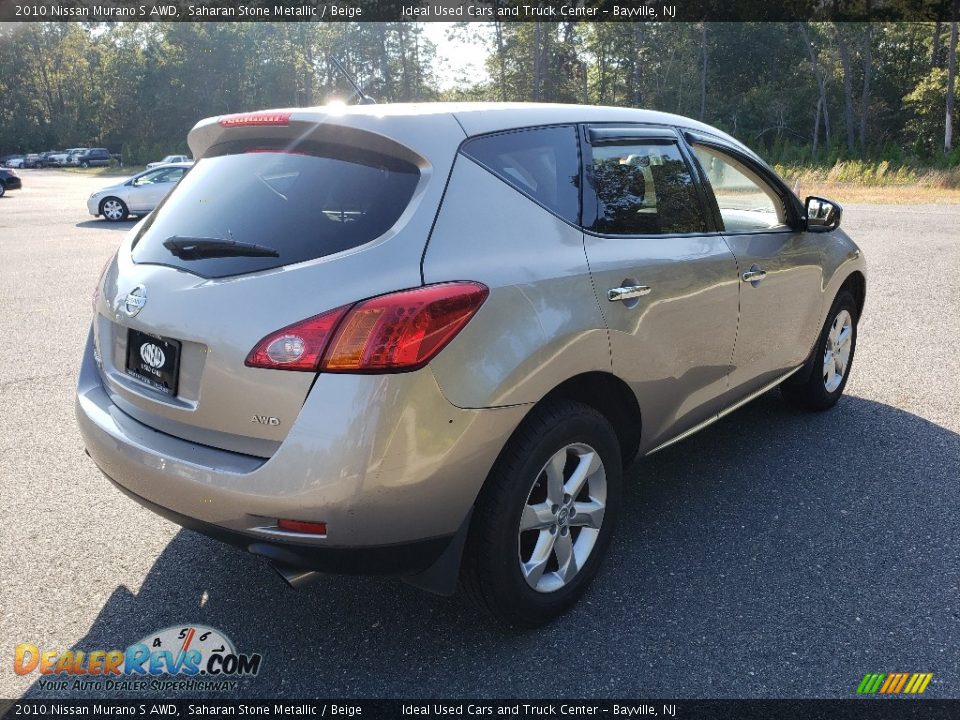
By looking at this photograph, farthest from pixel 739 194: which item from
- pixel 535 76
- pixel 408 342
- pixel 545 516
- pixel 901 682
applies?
pixel 535 76

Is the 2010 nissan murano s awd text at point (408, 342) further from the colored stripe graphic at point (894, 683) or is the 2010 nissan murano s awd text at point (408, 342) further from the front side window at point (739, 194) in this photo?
the colored stripe graphic at point (894, 683)

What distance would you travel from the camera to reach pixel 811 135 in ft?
192

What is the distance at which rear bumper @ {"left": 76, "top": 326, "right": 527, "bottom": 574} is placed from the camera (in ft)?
7.14

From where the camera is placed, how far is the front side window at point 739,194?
3.76 meters

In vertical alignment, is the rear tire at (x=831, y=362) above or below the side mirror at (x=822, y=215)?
below

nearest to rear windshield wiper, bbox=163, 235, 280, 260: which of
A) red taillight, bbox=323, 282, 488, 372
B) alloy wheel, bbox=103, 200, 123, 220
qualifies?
red taillight, bbox=323, 282, 488, 372

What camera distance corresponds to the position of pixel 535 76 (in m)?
53.5

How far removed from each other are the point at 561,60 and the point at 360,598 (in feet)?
212

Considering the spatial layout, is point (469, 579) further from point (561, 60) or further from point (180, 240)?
point (561, 60)

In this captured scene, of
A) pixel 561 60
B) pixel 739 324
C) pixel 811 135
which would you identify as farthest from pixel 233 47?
pixel 739 324

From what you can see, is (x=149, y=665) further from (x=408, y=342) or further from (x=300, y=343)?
(x=408, y=342)

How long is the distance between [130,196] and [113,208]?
1.67ft

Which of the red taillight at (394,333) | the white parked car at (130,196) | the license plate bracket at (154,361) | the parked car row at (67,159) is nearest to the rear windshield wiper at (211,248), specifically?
the license plate bracket at (154,361)

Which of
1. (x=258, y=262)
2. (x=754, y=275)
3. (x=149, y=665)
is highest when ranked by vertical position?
(x=258, y=262)
